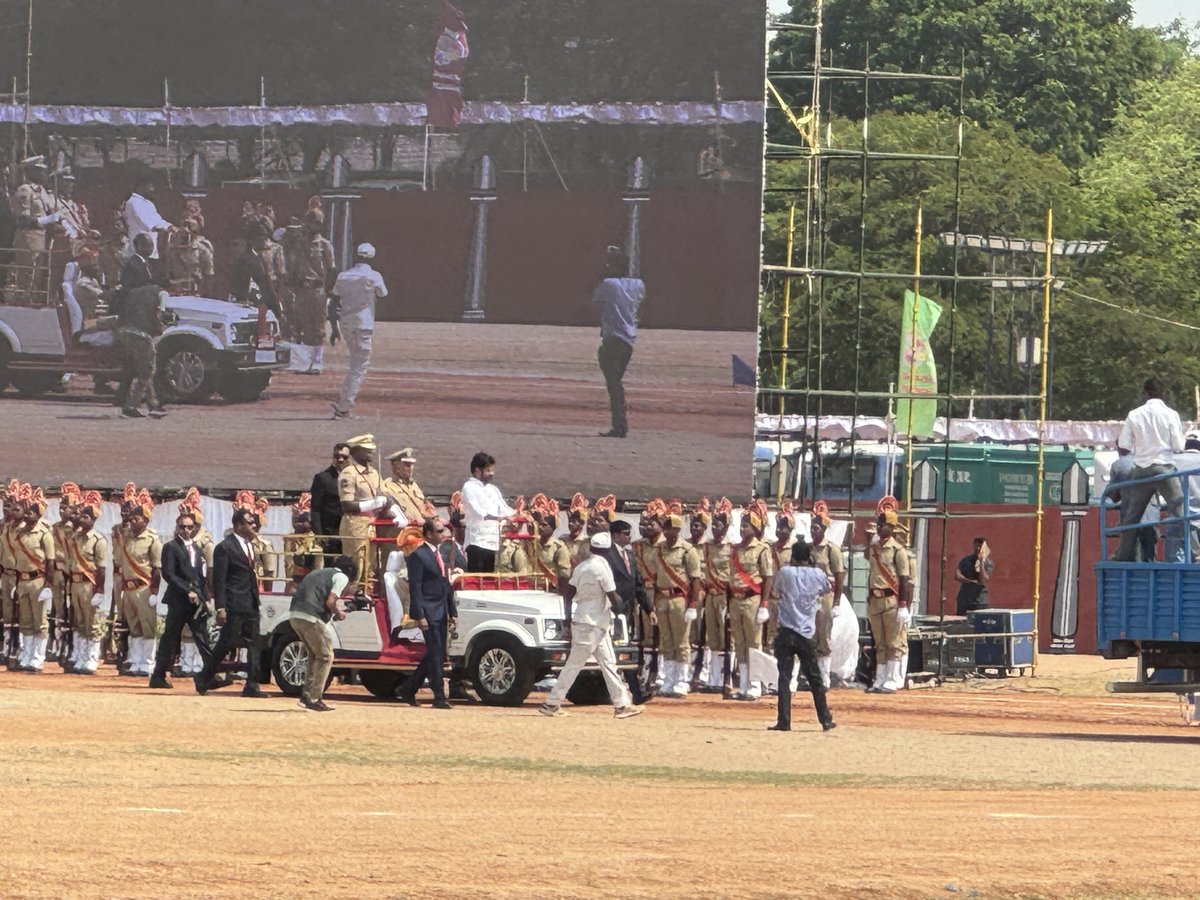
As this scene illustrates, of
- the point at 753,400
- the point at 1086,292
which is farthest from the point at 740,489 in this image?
the point at 1086,292

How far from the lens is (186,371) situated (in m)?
30.4

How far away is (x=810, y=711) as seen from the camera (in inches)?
919

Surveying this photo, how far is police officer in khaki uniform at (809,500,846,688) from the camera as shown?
85.0 ft

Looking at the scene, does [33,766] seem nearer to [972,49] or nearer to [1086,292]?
[1086,292]

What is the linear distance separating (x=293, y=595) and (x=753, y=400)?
8.73 meters

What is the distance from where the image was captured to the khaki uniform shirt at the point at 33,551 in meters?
A: 26.4

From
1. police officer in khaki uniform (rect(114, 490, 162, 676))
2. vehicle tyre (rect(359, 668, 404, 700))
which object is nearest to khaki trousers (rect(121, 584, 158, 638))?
police officer in khaki uniform (rect(114, 490, 162, 676))

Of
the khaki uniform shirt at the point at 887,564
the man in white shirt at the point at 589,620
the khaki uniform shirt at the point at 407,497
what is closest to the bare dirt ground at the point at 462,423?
the khaki uniform shirt at the point at 887,564

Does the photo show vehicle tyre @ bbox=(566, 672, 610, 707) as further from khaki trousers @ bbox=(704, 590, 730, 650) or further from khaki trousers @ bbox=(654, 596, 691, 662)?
khaki trousers @ bbox=(704, 590, 730, 650)

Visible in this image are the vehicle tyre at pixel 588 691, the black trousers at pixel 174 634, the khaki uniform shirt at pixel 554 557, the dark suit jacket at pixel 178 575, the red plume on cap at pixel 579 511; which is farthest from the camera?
the red plume on cap at pixel 579 511

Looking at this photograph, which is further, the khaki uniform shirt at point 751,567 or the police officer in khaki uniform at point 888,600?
the police officer in khaki uniform at point 888,600

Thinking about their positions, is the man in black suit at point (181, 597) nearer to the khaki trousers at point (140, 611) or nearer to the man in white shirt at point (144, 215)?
the khaki trousers at point (140, 611)

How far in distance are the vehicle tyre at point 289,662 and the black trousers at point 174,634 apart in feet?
2.62

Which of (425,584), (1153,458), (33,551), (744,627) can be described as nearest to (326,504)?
(425,584)
